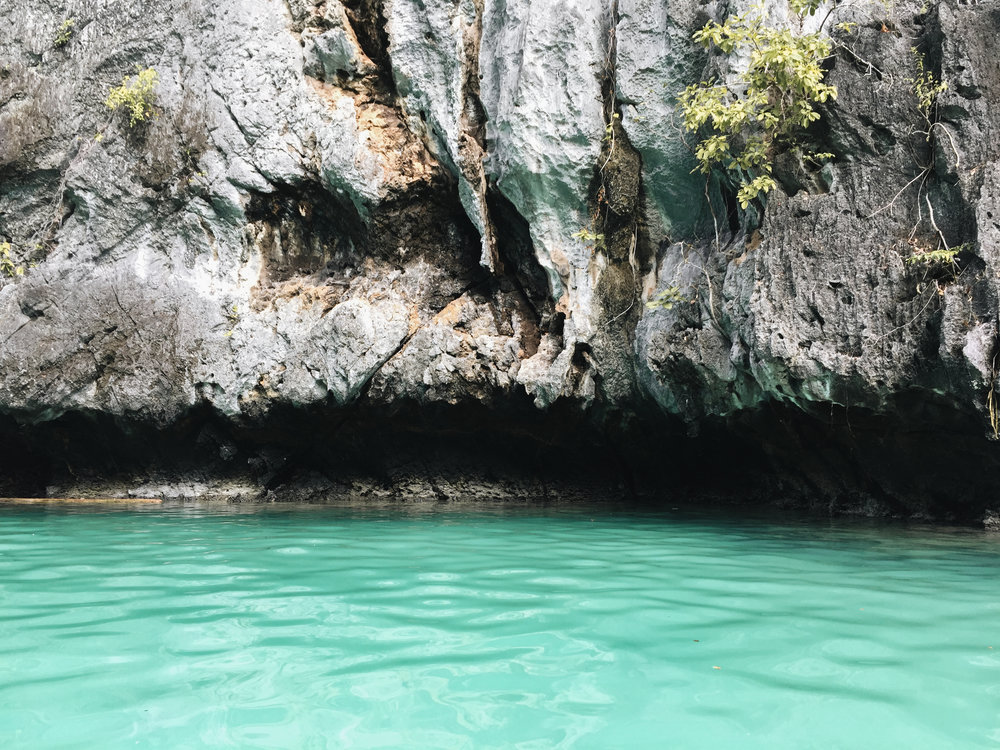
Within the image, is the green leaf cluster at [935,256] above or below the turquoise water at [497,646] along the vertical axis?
above

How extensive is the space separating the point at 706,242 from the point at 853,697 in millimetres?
6418

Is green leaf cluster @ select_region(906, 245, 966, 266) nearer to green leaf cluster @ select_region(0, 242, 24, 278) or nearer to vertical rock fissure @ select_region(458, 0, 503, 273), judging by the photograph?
vertical rock fissure @ select_region(458, 0, 503, 273)

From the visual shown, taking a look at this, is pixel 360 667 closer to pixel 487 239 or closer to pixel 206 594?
pixel 206 594

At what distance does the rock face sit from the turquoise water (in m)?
2.71

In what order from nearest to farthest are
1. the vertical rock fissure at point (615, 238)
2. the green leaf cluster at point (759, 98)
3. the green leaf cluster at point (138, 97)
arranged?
the green leaf cluster at point (759, 98) → the vertical rock fissure at point (615, 238) → the green leaf cluster at point (138, 97)

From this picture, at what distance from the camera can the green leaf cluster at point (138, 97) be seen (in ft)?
33.1

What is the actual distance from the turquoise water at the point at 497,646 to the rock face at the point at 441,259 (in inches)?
107

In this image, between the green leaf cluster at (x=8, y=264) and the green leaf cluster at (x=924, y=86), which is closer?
the green leaf cluster at (x=924, y=86)

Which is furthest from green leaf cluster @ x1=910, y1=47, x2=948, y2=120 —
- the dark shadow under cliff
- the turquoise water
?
the turquoise water

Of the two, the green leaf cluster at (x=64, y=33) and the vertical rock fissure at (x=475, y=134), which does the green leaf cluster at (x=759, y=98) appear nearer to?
the vertical rock fissure at (x=475, y=134)

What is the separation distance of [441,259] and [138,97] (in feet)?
14.7

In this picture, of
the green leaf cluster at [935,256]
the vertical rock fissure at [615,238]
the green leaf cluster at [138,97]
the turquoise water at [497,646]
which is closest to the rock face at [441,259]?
the vertical rock fissure at [615,238]

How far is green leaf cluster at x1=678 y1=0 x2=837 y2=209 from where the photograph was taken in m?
6.74

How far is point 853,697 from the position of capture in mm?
2328
